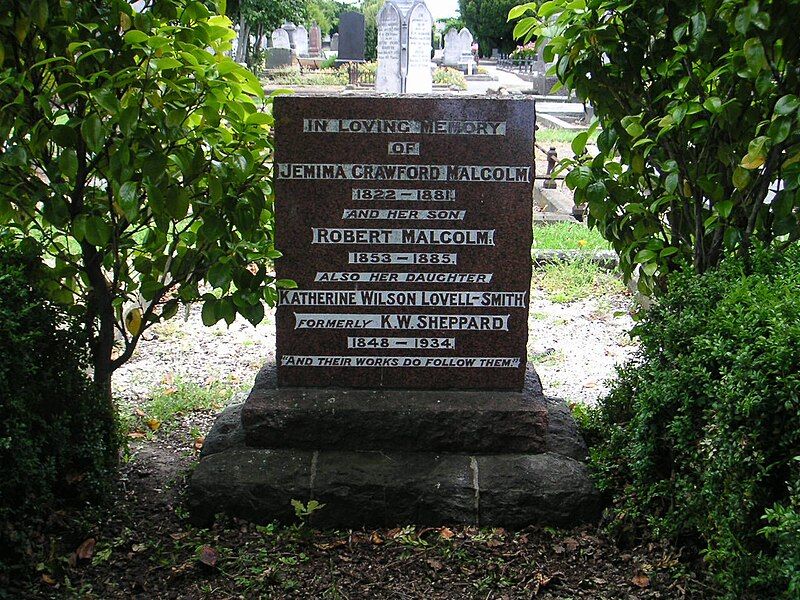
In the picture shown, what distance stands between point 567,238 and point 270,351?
3.84 meters

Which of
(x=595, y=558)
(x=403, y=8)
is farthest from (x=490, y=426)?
(x=403, y=8)

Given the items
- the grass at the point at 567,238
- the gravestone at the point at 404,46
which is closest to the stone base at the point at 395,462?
the grass at the point at 567,238

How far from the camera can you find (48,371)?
3451 mm

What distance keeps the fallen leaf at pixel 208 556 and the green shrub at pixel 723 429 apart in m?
1.63

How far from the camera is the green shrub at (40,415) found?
3.10 m

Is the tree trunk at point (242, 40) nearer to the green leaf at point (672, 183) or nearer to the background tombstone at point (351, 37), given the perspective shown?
the background tombstone at point (351, 37)

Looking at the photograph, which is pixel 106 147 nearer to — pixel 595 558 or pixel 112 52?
pixel 112 52

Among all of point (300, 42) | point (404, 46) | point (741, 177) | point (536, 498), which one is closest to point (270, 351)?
point (536, 498)

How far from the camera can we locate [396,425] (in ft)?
12.9

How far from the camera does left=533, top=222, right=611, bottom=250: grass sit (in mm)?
8586

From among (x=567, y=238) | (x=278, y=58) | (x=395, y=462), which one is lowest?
(x=395, y=462)

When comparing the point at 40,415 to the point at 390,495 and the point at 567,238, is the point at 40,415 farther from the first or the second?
the point at 567,238

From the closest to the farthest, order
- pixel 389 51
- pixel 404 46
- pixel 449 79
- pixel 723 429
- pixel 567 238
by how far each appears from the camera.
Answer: pixel 723 429 < pixel 567 238 < pixel 404 46 < pixel 389 51 < pixel 449 79

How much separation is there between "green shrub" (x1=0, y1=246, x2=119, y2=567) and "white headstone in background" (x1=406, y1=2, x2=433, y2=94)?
614 inches
